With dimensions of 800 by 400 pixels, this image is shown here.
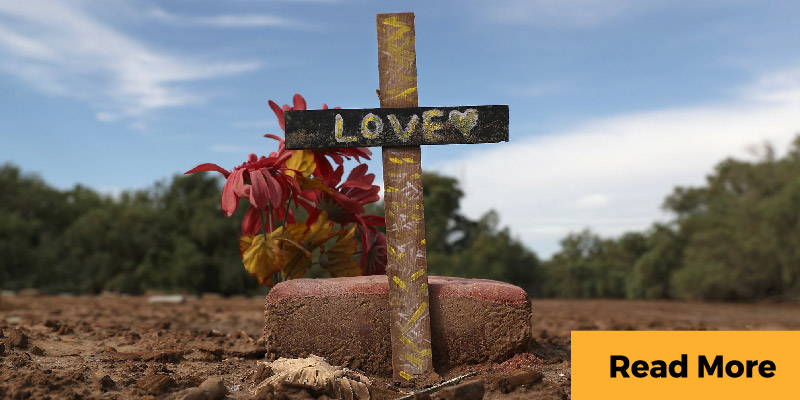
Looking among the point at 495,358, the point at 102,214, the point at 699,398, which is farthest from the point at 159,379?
the point at 102,214

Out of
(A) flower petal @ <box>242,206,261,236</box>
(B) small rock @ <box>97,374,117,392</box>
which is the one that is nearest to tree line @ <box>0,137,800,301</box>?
(A) flower petal @ <box>242,206,261,236</box>

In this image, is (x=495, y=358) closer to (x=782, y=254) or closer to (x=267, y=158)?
(x=267, y=158)

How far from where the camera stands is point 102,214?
20641 millimetres

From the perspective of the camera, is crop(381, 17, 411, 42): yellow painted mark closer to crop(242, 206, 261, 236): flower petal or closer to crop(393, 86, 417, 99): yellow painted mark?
crop(393, 86, 417, 99): yellow painted mark

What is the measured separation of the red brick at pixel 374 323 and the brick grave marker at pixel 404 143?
52 mm

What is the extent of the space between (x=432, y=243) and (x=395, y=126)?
16319 mm

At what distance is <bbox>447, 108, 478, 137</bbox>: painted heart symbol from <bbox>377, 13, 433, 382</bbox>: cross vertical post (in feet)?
0.76

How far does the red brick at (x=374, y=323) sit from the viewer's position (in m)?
3.64

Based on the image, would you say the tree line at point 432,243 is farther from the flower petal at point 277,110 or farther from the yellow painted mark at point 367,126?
the yellow painted mark at point 367,126

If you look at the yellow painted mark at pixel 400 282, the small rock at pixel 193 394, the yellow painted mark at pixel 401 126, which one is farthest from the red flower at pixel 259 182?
the small rock at pixel 193 394

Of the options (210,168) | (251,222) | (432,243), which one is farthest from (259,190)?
(432,243)

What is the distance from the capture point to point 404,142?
3604mm

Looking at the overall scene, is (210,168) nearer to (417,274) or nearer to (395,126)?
(395,126)

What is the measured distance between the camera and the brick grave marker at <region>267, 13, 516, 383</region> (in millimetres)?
3564
